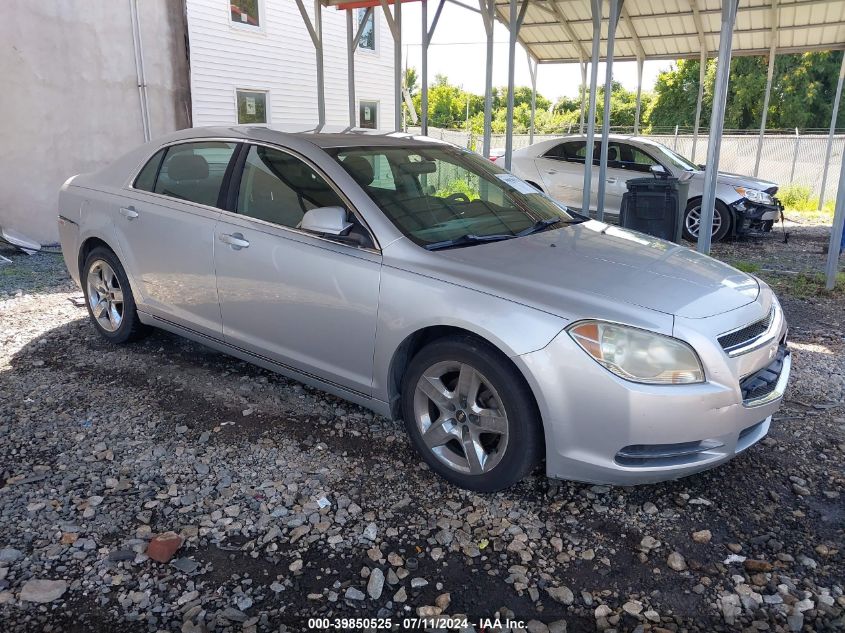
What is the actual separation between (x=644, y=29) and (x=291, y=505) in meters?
15.4

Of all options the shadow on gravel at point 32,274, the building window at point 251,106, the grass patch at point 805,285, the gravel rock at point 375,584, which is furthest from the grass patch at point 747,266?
the building window at point 251,106

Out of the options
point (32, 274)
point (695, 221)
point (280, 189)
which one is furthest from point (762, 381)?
point (695, 221)

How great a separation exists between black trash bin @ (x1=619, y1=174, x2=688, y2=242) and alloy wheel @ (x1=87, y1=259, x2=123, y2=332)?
635 centimetres

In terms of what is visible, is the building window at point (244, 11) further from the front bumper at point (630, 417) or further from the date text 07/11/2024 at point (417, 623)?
the date text 07/11/2024 at point (417, 623)

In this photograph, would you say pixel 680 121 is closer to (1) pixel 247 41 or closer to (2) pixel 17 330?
(1) pixel 247 41

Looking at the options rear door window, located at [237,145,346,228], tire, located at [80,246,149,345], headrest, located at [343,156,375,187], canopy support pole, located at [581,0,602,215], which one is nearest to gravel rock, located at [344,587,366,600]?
rear door window, located at [237,145,346,228]

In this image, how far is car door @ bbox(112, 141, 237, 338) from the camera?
13.5 ft

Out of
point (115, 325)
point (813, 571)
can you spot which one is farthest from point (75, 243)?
point (813, 571)

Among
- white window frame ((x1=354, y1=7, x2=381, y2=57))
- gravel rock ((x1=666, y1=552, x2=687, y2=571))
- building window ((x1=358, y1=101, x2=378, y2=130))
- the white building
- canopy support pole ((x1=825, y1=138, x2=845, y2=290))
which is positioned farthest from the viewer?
building window ((x1=358, y1=101, x2=378, y2=130))

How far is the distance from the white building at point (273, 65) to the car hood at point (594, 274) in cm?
864

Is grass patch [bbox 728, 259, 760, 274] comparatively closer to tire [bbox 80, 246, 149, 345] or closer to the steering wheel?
the steering wheel

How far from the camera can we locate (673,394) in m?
2.69

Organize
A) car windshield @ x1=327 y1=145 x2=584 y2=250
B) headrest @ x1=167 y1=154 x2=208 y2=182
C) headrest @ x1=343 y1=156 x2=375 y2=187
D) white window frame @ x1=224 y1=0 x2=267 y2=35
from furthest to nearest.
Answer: white window frame @ x1=224 y1=0 x2=267 y2=35 < headrest @ x1=167 y1=154 x2=208 y2=182 < headrest @ x1=343 y1=156 x2=375 y2=187 < car windshield @ x1=327 y1=145 x2=584 y2=250

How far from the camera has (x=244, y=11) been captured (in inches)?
542
